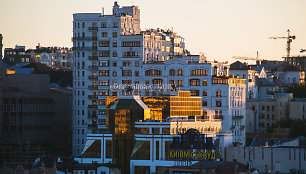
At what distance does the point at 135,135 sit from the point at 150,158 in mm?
5956

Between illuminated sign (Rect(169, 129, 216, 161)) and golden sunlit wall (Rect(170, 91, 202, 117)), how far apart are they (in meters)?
30.7

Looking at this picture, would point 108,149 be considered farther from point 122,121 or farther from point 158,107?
point 158,107

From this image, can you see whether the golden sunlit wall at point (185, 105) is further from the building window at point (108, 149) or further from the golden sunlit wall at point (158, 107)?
the building window at point (108, 149)

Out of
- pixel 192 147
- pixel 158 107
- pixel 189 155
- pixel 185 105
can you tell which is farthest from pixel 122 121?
pixel 189 155

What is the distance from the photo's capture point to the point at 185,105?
7544 inches

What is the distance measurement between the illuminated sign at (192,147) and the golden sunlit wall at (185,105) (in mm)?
30732

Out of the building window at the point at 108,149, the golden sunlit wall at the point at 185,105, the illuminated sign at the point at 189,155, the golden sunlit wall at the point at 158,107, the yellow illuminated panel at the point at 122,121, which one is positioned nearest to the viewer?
the illuminated sign at the point at 189,155

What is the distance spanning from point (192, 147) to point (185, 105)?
124ft

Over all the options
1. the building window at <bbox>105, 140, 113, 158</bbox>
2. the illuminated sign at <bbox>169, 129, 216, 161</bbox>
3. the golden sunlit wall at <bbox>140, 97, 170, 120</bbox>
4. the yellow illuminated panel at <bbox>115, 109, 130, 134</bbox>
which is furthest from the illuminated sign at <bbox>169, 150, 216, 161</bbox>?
the golden sunlit wall at <bbox>140, 97, 170, 120</bbox>

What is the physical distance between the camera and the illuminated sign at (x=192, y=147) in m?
154

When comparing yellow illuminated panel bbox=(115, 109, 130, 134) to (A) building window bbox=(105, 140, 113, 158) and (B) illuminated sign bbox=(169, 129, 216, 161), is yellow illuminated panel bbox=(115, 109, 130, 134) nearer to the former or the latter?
(A) building window bbox=(105, 140, 113, 158)

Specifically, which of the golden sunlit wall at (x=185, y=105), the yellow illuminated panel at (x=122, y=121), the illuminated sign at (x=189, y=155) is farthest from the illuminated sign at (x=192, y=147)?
the golden sunlit wall at (x=185, y=105)

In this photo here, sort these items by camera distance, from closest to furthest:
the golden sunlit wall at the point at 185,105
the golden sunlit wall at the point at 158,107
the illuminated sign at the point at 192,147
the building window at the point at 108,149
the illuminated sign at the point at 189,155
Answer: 1. the illuminated sign at the point at 189,155
2. the illuminated sign at the point at 192,147
3. the building window at the point at 108,149
4. the golden sunlit wall at the point at 158,107
5. the golden sunlit wall at the point at 185,105

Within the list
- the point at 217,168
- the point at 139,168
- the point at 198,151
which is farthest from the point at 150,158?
the point at 217,168
